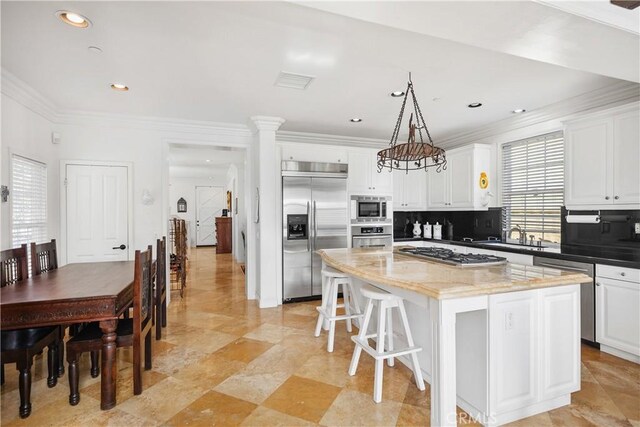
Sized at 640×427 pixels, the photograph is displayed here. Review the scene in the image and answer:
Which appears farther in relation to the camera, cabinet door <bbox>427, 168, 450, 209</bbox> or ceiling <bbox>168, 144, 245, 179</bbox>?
ceiling <bbox>168, 144, 245, 179</bbox>

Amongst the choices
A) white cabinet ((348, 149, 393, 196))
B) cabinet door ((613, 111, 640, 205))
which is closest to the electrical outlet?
cabinet door ((613, 111, 640, 205))

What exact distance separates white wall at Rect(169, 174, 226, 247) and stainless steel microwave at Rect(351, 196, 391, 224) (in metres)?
7.65

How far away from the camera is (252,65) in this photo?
2801 millimetres

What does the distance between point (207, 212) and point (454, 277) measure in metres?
11.3

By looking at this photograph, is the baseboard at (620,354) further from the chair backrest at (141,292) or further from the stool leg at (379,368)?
the chair backrest at (141,292)

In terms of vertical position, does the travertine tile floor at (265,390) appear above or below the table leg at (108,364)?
below

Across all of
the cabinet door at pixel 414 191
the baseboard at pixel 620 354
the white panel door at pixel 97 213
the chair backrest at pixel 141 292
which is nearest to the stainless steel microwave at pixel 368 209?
the cabinet door at pixel 414 191

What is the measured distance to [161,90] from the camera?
3332mm

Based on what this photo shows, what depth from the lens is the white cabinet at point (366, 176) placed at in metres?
5.01

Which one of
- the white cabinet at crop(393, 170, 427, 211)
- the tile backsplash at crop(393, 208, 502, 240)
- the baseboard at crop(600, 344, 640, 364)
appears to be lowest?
the baseboard at crop(600, 344, 640, 364)

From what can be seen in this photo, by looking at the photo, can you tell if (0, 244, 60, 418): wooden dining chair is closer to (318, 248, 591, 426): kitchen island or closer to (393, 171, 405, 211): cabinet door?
(318, 248, 591, 426): kitchen island

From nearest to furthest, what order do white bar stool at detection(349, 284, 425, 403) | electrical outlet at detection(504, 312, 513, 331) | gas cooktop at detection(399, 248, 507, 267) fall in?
electrical outlet at detection(504, 312, 513, 331) < white bar stool at detection(349, 284, 425, 403) < gas cooktop at detection(399, 248, 507, 267)

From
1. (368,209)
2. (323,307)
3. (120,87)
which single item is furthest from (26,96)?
(368,209)

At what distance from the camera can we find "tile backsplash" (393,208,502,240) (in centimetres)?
480
